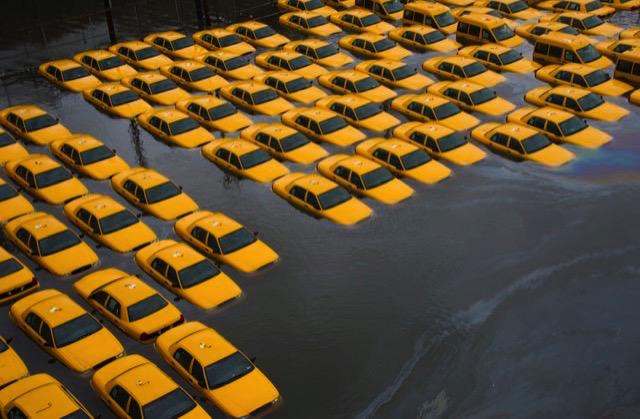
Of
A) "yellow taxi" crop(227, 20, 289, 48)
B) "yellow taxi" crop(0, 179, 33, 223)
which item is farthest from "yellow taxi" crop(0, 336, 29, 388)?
"yellow taxi" crop(227, 20, 289, 48)

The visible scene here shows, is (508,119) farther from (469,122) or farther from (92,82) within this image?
(92,82)

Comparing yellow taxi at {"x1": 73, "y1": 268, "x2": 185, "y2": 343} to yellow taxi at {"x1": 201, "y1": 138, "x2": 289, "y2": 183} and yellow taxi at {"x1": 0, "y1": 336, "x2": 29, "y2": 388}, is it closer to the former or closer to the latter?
yellow taxi at {"x1": 0, "y1": 336, "x2": 29, "y2": 388}

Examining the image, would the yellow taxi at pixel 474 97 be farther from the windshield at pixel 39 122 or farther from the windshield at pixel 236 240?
the windshield at pixel 39 122

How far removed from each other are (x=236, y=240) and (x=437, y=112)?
46.5ft

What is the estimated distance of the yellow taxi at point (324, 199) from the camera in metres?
30.5

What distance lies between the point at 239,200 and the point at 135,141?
26.9 ft

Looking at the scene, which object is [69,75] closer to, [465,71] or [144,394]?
[465,71]

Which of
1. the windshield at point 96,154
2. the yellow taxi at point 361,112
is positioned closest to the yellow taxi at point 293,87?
the yellow taxi at point 361,112

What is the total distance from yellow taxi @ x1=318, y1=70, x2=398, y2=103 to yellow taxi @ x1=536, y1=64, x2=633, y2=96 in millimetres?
8919

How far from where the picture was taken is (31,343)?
2448 centimetres

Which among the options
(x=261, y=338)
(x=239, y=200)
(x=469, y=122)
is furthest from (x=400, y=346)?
(x=469, y=122)

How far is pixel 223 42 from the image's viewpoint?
48.6 m

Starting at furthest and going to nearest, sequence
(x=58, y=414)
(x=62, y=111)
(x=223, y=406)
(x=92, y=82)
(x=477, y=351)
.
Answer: (x=92, y=82) → (x=62, y=111) → (x=477, y=351) → (x=223, y=406) → (x=58, y=414)

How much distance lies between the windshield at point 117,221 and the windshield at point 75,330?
5802 millimetres
